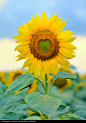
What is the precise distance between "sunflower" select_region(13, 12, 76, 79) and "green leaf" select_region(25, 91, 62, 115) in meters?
0.37

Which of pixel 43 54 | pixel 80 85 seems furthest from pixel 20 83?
pixel 80 85

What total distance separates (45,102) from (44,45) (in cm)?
79

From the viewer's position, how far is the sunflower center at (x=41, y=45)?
207 centimetres

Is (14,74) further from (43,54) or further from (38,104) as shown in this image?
(38,104)

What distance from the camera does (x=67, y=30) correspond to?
1.97 meters

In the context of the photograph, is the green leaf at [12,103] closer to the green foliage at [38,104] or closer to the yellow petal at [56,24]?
the green foliage at [38,104]

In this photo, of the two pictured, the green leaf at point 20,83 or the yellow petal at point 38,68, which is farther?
the yellow petal at point 38,68

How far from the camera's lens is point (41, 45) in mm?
2139

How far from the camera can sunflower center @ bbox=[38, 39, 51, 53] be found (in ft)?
6.98

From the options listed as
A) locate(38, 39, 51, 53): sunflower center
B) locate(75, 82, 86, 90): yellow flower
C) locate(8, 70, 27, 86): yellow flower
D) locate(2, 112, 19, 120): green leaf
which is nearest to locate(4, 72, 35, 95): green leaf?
locate(2, 112, 19, 120): green leaf

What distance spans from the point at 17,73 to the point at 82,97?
1.82 m

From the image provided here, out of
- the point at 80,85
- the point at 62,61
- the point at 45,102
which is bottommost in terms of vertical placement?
the point at 45,102

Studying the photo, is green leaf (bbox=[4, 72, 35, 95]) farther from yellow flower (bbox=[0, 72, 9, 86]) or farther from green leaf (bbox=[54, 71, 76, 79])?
yellow flower (bbox=[0, 72, 9, 86])

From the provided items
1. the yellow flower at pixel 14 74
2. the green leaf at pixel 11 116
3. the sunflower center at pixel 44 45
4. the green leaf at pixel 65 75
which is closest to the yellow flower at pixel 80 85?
the yellow flower at pixel 14 74
